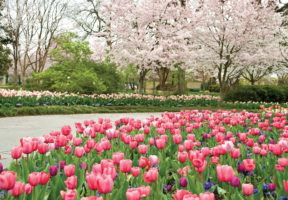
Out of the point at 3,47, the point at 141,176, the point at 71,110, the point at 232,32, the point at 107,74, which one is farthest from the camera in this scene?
the point at 3,47

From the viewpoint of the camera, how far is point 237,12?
15422mm

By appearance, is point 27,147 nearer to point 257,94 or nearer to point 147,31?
point 147,31

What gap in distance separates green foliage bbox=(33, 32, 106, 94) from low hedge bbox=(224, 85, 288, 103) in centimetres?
744

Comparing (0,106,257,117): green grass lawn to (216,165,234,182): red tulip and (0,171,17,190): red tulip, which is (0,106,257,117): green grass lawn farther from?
(216,165,234,182): red tulip

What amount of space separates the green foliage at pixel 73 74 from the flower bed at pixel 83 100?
1.39 metres

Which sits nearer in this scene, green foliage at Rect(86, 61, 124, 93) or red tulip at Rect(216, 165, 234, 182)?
red tulip at Rect(216, 165, 234, 182)

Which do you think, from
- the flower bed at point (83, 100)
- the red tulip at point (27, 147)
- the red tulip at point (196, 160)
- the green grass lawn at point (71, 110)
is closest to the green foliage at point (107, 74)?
the flower bed at point (83, 100)

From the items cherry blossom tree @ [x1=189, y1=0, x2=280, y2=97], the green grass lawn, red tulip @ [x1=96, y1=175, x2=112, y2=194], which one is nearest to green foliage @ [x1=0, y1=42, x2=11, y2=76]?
the green grass lawn

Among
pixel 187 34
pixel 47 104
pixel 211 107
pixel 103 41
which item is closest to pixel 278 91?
pixel 211 107

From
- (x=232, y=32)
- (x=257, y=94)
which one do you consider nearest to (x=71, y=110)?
(x=232, y=32)

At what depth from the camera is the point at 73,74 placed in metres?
14.8

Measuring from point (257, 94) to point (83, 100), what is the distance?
9786 mm

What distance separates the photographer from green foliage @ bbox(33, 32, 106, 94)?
48.1 feet

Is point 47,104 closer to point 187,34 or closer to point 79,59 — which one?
point 79,59
